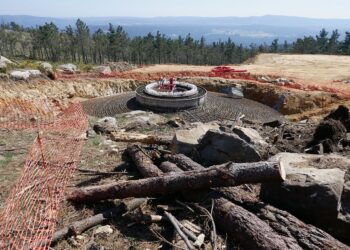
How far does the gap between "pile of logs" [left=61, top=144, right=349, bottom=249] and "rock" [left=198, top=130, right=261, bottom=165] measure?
1.21m

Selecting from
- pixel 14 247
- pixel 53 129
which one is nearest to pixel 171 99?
pixel 53 129

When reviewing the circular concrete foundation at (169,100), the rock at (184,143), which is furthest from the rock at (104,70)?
the rock at (184,143)

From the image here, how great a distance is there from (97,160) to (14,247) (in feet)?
13.0

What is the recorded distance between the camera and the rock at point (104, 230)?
19.1 feet

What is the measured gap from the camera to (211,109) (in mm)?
19531

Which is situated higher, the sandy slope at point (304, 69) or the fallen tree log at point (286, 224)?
the fallen tree log at point (286, 224)

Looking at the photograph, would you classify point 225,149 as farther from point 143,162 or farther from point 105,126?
point 105,126

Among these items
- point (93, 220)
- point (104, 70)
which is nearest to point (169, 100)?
point (93, 220)

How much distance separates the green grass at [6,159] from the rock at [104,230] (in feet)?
13.5

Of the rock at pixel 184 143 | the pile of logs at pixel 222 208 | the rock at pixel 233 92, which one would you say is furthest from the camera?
the rock at pixel 233 92

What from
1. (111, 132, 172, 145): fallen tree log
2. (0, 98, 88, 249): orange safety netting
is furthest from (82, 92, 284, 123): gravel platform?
(111, 132, 172, 145): fallen tree log

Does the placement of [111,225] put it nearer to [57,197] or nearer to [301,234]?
[57,197]

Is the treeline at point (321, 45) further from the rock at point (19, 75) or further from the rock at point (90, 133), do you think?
the rock at point (90, 133)

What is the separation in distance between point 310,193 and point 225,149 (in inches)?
109
